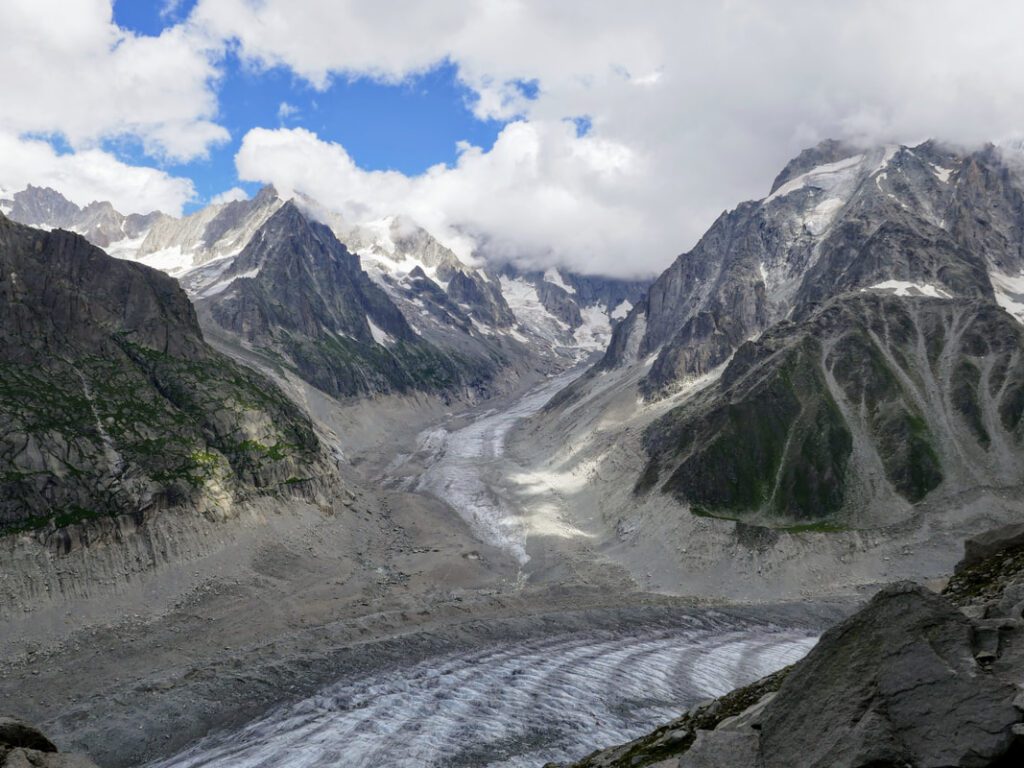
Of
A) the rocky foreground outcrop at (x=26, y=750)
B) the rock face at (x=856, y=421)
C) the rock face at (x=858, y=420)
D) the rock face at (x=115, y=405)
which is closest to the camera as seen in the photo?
the rocky foreground outcrop at (x=26, y=750)

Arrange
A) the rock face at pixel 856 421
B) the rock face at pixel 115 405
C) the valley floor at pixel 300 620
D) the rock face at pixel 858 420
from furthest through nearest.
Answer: the rock face at pixel 858 420 → the rock face at pixel 856 421 → the rock face at pixel 115 405 → the valley floor at pixel 300 620

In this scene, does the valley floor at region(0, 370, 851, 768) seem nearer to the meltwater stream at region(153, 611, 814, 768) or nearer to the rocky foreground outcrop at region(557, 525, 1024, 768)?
the meltwater stream at region(153, 611, 814, 768)

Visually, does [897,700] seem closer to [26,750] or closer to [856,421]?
[26,750]

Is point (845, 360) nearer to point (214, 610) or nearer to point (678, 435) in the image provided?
point (678, 435)

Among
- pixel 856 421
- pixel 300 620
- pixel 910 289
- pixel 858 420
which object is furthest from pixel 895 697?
pixel 910 289

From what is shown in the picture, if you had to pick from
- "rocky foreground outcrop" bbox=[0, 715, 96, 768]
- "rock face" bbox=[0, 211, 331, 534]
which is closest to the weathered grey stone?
"rocky foreground outcrop" bbox=[0, 715, 96, 768]

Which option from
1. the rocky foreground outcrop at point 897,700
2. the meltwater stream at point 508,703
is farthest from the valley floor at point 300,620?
the rocky foreground outcrop at point 897,700

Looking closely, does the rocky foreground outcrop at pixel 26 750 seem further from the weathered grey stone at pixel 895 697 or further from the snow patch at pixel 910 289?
the snow patch at pixel 910 289
